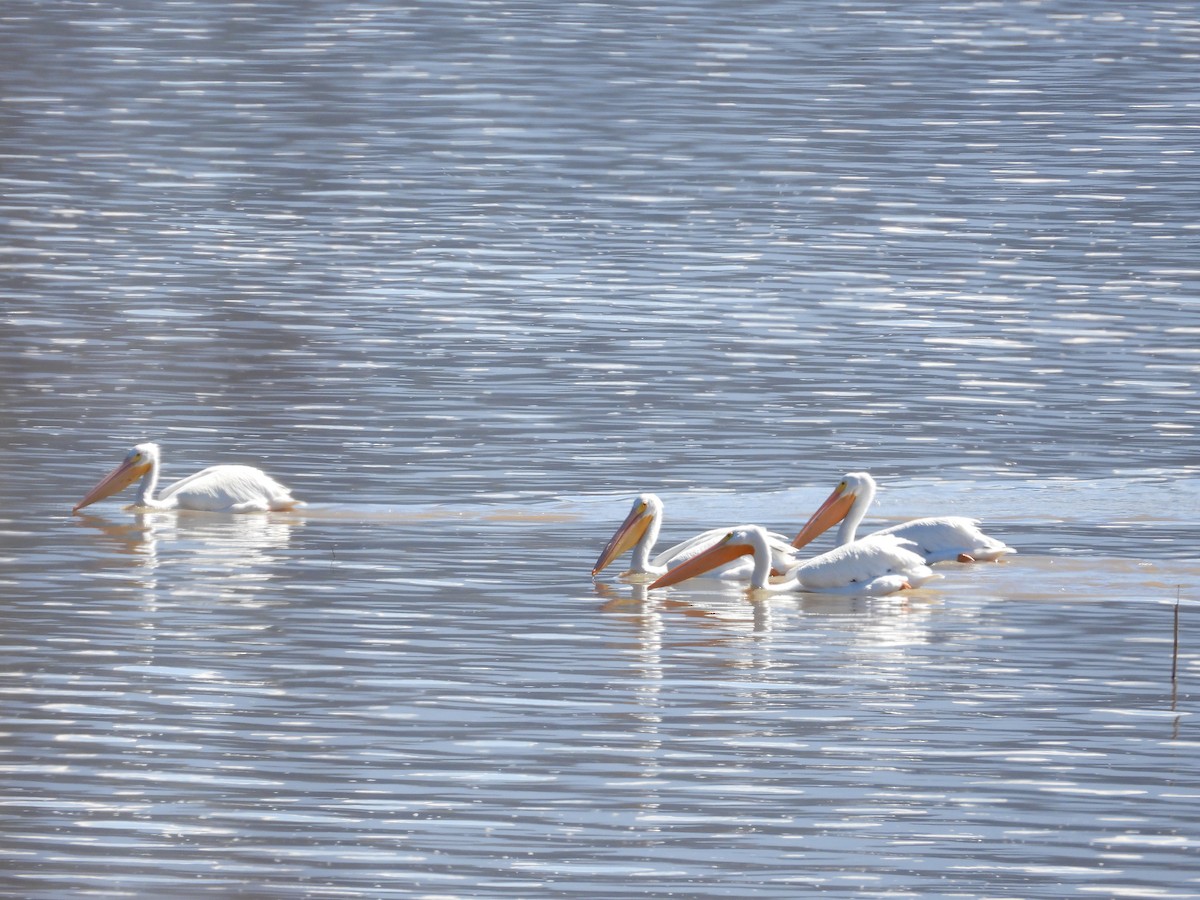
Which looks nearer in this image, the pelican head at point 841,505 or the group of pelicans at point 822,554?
the group of pelicans at point 822,554

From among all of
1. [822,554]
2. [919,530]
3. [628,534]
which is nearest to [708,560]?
[628,534]

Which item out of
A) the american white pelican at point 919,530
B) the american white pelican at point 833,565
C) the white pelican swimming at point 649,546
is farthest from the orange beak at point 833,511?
the american white pelican at point 833,565

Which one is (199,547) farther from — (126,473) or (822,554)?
(822,554)

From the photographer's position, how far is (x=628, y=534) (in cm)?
1435

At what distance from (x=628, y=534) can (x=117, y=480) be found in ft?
10.7

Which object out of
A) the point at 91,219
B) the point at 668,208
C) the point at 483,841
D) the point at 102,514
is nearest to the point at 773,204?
the point at 668,208

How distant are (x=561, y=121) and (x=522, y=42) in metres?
9.90

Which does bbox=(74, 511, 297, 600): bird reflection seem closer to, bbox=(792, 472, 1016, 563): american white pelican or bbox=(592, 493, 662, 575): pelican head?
bbox=(592, 493, 662, 575): pelican head

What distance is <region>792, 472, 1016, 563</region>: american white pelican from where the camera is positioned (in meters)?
14.3

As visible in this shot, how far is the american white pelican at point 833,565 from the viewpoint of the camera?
13.9 meters

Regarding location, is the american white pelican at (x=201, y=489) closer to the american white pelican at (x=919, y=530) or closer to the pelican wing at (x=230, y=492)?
the pelican wing at (x=230, y=492)

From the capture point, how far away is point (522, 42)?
4622 cm

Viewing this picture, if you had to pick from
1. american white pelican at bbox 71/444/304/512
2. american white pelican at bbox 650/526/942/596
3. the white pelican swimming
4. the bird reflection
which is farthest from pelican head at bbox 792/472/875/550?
american white pelican at bbox 71/444/304/512

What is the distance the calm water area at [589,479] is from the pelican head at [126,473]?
0.47ft
